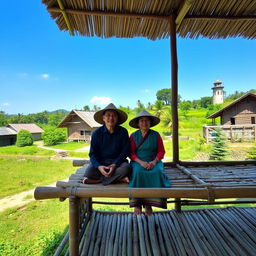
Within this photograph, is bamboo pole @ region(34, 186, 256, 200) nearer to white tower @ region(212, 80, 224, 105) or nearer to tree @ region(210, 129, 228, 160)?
tree @ region(210, 129, 228, 160)

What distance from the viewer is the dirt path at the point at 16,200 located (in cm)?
462

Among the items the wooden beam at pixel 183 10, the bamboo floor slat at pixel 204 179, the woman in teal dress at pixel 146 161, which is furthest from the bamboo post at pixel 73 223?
the wooden beam at pixel 183 10

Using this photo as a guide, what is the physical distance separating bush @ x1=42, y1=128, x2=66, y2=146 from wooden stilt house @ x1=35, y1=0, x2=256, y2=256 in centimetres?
1358

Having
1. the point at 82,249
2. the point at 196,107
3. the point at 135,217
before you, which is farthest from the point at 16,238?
the point at 196,107

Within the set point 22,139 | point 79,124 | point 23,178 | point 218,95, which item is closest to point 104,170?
point 23,178

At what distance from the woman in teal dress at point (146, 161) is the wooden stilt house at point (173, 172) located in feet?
0.67

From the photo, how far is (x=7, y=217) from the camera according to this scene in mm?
4000

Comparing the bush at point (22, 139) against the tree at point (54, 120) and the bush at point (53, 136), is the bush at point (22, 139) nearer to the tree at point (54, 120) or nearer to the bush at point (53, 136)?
the bush at point (53, 136)

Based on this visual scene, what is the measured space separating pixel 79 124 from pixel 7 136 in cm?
918

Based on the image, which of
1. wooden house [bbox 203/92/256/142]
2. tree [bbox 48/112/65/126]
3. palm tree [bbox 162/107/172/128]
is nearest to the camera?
wooden house [bbox 203/92/256/142]

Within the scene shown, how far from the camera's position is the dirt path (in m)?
4.62

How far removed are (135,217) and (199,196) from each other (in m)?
1.48

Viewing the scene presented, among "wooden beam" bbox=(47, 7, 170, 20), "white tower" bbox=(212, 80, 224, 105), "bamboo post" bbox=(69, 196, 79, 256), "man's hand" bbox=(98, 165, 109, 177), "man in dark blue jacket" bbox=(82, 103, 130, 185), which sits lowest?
A: "bamboo post" bbox=(69, 196, 79, 256)

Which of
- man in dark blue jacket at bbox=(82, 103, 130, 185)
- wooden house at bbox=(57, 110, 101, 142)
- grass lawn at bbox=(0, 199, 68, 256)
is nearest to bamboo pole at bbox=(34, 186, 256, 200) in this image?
man in dark blue jacket at bbox=(82, 103, 130, 185)
